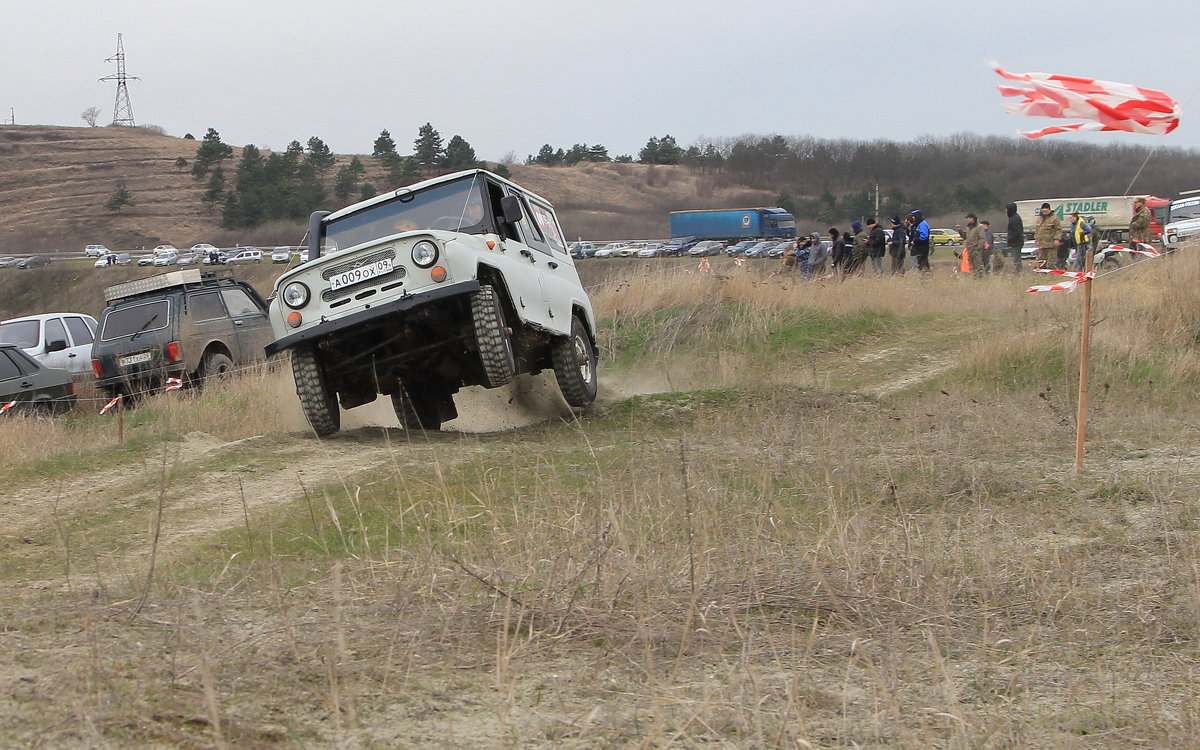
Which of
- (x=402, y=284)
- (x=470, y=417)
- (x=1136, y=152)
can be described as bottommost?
(x=470, y=417)

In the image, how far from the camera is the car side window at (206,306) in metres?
15.2

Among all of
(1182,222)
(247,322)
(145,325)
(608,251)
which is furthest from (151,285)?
(608,251)

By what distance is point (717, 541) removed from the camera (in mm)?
4812

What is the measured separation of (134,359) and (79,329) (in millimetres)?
4258

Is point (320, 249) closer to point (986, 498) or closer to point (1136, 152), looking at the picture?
point (986, 498)

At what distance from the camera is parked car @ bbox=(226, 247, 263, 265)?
5566 centimetres

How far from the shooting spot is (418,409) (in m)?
9.94

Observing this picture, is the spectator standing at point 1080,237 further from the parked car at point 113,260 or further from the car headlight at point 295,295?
the parked car at point 113,260

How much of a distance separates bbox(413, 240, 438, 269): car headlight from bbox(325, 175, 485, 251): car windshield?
814mm

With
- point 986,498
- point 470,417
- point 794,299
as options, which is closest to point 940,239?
point 794,299

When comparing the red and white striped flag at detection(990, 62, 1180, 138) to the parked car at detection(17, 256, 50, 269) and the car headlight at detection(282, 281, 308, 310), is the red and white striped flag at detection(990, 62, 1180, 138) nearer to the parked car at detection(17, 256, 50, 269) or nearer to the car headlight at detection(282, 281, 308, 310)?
the car headlight at detection(282, 281, 308, 310)

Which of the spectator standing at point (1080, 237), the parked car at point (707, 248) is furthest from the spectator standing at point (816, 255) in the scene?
the parked car at point (707, 248)

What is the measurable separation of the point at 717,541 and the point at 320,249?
559 centimetres

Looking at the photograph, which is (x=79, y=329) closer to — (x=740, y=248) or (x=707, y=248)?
(x=707, y=248)
